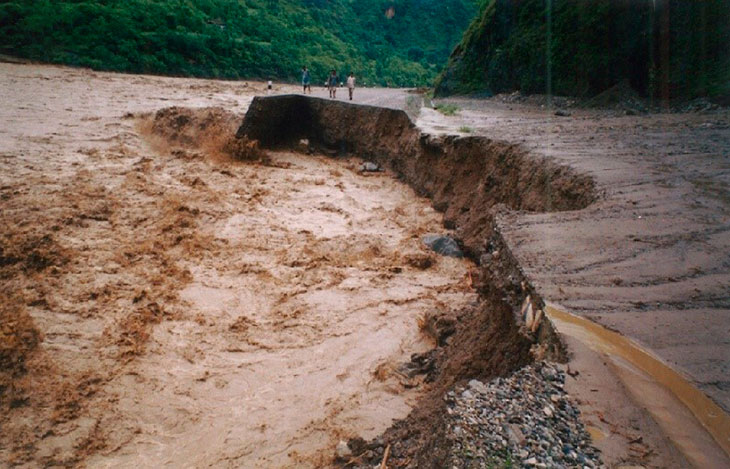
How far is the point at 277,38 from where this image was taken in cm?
2998

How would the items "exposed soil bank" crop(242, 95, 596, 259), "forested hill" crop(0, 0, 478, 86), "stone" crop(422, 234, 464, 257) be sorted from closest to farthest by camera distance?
"exposed soil bank" crop(242, 95, 596, 259)
"stone" crop(422, 234, 464, 257)
"forested hill" crop(0, 0, 478, 86)

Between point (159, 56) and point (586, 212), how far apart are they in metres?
22.8

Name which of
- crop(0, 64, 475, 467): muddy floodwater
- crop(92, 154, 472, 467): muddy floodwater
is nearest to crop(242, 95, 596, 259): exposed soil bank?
crop(0, 64, 475, 467): muddy floodwater

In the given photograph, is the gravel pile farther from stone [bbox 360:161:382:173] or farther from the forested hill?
the forested hill

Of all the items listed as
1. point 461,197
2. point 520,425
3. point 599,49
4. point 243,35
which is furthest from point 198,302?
point 243,35

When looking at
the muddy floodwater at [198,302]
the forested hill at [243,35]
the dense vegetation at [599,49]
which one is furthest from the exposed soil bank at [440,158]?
the forested hill at [243,35]

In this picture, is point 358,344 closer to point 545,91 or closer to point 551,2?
point 545,91

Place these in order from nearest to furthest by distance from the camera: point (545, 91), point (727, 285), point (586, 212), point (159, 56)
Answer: point (727, 285) < point (586, 212) < point (545, 91) < point (159, 56)

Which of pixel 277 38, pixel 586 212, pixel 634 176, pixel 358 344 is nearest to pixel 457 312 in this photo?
pixel 358 344

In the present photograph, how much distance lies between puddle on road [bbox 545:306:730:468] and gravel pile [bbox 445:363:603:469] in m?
0.27

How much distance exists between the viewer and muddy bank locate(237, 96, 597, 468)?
2577mm

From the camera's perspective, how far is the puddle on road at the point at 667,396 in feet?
5.18

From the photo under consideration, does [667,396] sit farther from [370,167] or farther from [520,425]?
[370,167]

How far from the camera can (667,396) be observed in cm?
179
